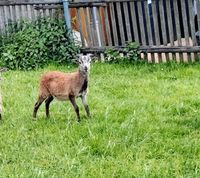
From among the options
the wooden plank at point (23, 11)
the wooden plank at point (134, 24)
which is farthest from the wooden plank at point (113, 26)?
the wooden plank at point (23, 11)

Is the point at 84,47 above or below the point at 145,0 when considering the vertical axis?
below

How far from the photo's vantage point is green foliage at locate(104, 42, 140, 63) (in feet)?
37.6

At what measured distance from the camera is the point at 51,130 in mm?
7324

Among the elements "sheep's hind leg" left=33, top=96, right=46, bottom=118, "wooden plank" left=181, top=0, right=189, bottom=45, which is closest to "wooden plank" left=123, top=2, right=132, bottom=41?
"wooden plank" left=181, top=0, right=189, bottom=45

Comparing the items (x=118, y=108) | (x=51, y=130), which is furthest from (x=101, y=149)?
(x=118, y=108)

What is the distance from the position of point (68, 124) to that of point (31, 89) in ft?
8.49

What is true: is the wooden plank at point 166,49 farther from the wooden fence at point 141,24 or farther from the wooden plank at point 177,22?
the wooden plank at point 177,22

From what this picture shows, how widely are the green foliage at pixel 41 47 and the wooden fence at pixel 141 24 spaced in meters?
0.34

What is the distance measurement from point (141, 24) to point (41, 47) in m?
2.04

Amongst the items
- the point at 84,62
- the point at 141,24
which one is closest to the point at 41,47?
the point at 141,24

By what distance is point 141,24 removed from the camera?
37.9ft

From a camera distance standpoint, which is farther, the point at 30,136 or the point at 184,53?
the point at 184,53

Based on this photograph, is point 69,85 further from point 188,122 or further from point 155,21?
point 155,21

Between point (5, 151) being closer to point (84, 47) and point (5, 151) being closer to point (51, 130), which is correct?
point (51, 130)
